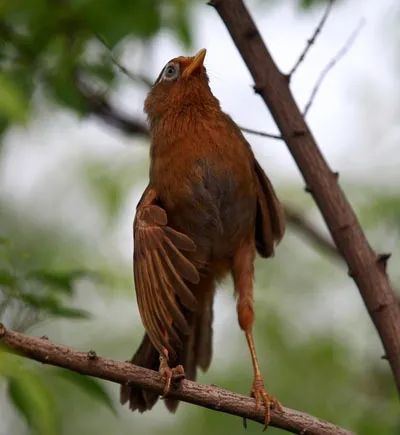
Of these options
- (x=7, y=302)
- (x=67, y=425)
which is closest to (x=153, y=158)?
(x=7, y=302)

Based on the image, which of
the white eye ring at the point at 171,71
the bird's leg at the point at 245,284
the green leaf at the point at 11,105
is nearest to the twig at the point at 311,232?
→ the bird's leg at the point at 245,284

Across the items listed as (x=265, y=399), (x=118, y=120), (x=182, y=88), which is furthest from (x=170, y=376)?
(x=118, y=120)

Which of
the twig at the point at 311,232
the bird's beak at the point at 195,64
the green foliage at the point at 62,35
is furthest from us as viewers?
the twig at the point at 311,232

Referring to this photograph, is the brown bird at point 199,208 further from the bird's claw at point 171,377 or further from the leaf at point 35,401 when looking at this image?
the leaf at point 35,401

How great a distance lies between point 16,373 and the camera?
11.0ft

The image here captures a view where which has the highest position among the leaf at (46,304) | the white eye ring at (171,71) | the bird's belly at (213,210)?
the white eye ring at (171,71)

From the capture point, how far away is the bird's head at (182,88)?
5.46 m

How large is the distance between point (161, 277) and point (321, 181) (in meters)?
0.86

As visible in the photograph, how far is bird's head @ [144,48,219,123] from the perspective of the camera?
5.46 m

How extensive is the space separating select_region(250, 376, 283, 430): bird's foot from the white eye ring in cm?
181

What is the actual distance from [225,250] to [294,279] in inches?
139

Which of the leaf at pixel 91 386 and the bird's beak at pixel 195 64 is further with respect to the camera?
the bird's beak at pixel 195 64

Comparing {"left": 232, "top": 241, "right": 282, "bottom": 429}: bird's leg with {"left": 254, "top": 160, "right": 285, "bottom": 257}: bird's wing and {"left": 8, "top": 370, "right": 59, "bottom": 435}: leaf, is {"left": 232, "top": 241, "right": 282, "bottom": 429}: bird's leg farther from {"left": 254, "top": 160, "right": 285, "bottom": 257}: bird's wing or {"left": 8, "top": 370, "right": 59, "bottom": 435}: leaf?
{"left": 8, "top": 370, "right": 59, "bottom": 435}: leaf

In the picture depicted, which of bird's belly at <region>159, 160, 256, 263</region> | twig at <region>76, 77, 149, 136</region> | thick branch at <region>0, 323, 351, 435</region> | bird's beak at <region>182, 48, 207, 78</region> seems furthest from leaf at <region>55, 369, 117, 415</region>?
twig at <region>76, 77, 149, 136</region>
